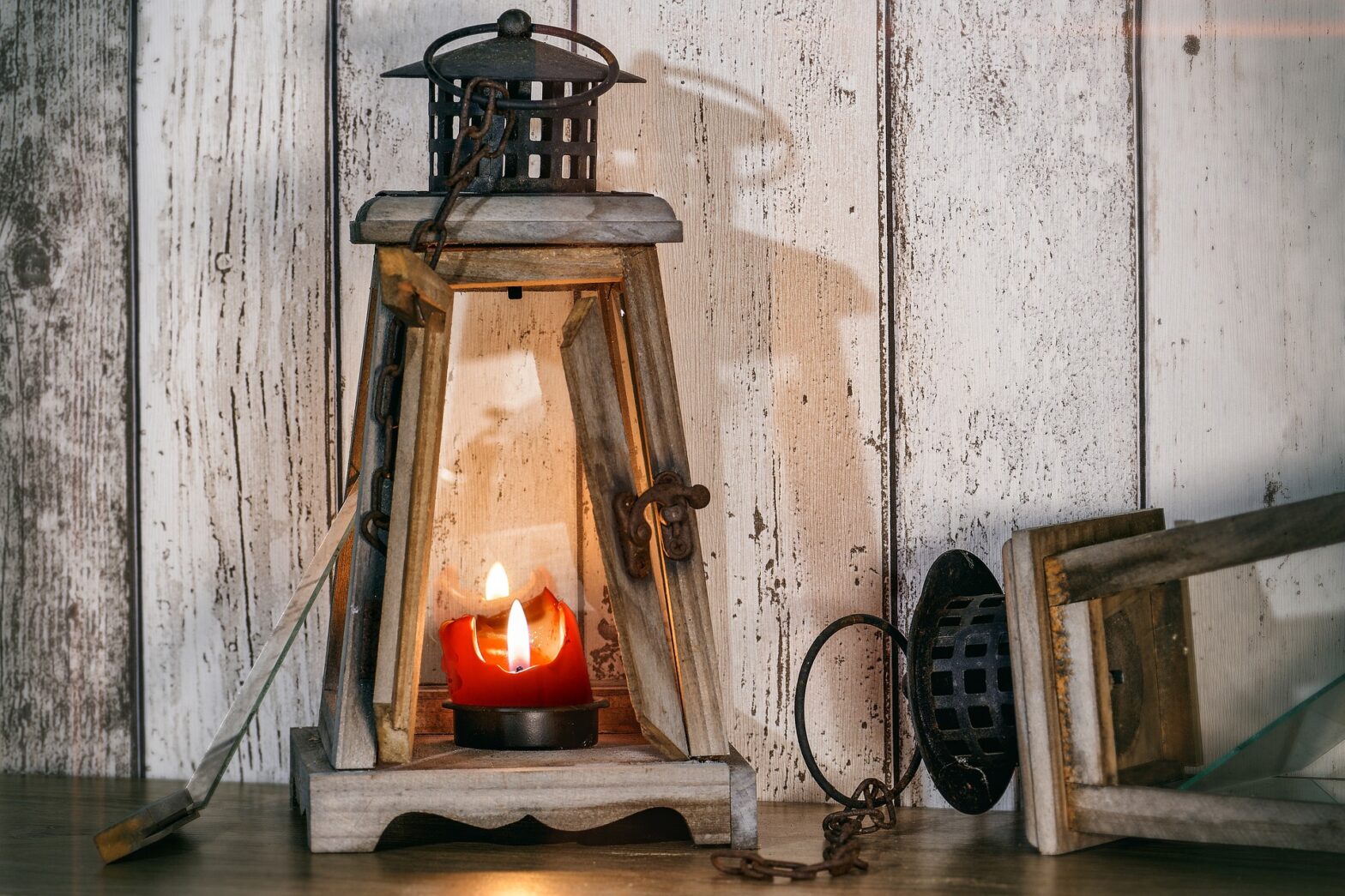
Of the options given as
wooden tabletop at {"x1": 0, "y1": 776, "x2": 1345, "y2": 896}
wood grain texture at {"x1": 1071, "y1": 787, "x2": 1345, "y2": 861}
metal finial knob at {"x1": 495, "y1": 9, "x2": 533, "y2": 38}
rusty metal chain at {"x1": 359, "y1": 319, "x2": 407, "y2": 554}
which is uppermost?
metal finial knob at {"x1": 495, "y1": 9, "x2": 533, "y2": 38}

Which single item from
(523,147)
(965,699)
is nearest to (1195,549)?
(965,699)

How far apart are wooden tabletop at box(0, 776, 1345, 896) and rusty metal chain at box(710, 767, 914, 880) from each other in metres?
0.01

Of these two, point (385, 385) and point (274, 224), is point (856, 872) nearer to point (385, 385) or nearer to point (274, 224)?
point (385, 385)

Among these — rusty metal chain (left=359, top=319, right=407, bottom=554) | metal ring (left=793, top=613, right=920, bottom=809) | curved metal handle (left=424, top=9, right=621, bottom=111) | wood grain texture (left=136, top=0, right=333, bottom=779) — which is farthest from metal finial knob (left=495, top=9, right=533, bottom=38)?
metal ring (left=793, top=613, right=920, bottom=809)

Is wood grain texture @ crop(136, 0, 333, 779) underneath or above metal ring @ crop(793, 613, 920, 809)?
above

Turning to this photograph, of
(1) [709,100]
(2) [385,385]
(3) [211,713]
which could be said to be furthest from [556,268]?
(3) [211,713]

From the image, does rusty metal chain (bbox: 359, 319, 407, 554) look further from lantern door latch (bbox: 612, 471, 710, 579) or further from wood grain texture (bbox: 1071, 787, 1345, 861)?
wood grain texture (bbox: 1071, 787, 1345, 861)

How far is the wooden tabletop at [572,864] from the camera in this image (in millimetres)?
929

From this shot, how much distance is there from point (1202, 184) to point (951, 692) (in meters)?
0.54

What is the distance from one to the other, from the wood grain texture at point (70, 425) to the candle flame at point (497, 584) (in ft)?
1.27

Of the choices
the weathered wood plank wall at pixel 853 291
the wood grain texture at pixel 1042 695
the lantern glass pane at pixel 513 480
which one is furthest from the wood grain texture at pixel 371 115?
the wood grain texture at pixel 1042 695

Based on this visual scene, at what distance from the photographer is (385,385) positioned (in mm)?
1004

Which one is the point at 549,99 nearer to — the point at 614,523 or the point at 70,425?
the point at 614,523

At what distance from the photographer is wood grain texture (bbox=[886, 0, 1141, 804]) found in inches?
49.9
